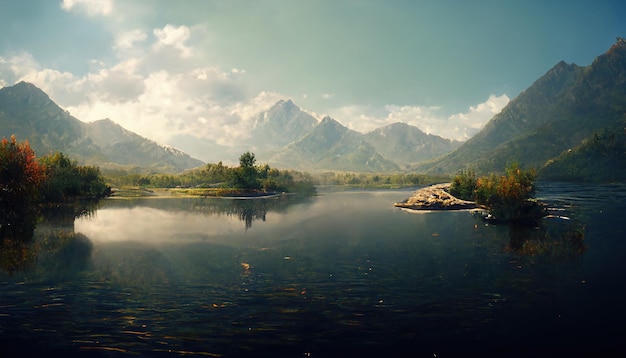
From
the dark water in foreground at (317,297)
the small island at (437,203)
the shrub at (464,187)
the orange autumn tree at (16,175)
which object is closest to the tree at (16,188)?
the orange autumn tree at (16,175)

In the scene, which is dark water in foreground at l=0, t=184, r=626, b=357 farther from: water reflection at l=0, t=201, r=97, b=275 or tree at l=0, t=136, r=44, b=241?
tree at l=0, t=136, r=44, b=241

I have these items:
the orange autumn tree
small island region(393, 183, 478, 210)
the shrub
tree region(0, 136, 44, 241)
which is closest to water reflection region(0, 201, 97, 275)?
tree region(0, 136, 44, 241)

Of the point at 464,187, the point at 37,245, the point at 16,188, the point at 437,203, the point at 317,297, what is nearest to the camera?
the point at 317,297

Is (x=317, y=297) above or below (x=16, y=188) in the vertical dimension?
below

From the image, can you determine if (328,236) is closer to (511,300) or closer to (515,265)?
(515,265)

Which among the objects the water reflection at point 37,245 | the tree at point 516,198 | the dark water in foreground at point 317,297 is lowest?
the dark water in foreground at point 317,297

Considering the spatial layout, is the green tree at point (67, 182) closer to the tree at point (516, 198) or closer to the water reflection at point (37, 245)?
the water reflection at point (37, 245)

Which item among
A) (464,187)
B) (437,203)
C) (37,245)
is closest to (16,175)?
(37,245)

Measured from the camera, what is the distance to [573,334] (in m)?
24.0

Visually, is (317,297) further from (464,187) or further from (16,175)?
(464,187)

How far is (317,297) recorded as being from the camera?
31.7m

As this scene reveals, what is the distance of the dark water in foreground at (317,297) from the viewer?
Result: 2270cm

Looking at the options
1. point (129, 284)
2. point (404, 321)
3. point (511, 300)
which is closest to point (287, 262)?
point (129, 284)

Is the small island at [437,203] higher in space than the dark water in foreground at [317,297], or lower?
higher
